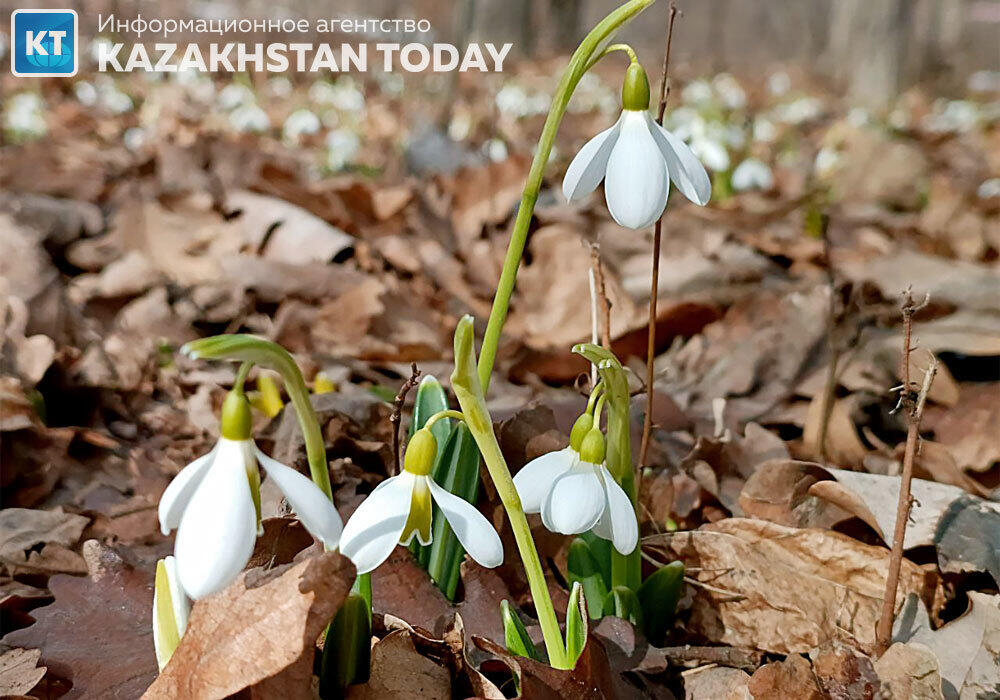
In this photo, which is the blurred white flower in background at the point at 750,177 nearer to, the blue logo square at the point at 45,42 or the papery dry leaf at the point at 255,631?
the blue logo square at the point at 45,42

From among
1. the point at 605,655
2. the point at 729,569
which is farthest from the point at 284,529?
the point at 729,569

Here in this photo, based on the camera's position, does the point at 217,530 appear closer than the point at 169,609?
Yes

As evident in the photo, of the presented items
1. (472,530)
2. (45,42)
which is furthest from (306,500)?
(45,42)

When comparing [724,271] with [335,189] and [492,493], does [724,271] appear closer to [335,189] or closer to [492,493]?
[335,189]

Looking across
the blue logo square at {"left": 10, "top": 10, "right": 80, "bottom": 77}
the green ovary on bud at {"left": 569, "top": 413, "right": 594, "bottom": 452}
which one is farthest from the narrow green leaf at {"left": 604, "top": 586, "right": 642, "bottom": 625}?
the blue logo square at {"left": 10, "top": 10, "right": 80, "bottom": 77}

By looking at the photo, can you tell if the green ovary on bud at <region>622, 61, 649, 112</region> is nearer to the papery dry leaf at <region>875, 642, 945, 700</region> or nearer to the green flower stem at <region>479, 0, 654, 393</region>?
the green flower stem at <region>479, 0, 654, 393</region>

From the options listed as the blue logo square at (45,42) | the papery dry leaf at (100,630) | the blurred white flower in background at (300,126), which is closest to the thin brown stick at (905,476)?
the papery dry leaf at (100,630)

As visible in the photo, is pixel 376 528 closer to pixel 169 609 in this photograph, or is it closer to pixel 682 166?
pixel 169 609
